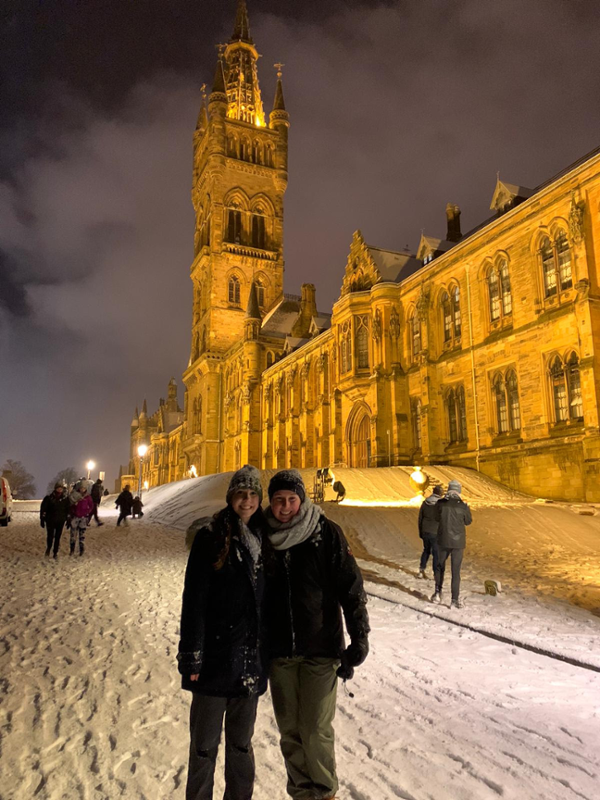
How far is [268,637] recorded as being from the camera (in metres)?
3.12

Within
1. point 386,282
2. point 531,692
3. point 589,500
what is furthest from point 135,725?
point 386,282

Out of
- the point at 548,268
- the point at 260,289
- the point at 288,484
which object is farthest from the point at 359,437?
the point at 260,289

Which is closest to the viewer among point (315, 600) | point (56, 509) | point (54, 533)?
point (315, 600)

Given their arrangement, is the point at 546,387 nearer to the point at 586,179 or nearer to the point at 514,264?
the point at 514,264

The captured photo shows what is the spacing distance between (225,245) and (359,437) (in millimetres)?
36531

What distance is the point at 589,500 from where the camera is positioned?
2069 centimetres

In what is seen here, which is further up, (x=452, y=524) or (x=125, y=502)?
(x=125, y=502)

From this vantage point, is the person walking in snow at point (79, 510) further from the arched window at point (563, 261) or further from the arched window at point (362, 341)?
the arched window at point (362, 341)

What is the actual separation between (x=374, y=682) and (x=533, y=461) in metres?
20.5

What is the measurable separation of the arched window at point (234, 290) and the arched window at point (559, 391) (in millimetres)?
45122

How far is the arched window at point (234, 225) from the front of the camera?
65.4 m

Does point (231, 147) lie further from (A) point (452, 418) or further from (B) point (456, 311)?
(A) point (452, 418)

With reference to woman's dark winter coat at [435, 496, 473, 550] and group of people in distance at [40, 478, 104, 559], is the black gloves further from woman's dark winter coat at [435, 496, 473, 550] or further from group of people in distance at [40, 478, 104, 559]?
group of people in distance at [40, 478, 104, 559]

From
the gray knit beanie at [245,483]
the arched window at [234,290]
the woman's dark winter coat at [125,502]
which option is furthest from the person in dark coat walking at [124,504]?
the arched window at [234,290]
